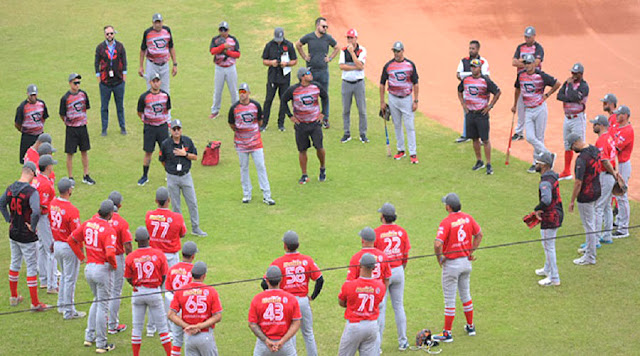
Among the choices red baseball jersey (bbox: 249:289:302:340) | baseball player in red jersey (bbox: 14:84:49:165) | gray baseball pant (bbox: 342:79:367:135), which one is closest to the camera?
red baseball jersey (bbox: 249:289:302:340)

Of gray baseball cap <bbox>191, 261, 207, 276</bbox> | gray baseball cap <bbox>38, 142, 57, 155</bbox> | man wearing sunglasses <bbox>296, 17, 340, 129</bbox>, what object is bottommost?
gray baseball cap <bbox>191, 261, 207, 276</bbox>

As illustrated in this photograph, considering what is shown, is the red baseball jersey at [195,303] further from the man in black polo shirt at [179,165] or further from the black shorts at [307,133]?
the black shorts at [307,133]

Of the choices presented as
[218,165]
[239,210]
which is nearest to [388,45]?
[218,165]

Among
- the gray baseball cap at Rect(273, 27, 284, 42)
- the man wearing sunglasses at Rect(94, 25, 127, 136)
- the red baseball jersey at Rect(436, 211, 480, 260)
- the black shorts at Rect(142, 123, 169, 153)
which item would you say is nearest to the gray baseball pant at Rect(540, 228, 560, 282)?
the red baseball jersey at Rect(436, 211, 480, 260)

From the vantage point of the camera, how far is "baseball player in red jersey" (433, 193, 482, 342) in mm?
11195

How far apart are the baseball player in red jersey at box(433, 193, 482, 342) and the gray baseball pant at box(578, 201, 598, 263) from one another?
9.74 feet

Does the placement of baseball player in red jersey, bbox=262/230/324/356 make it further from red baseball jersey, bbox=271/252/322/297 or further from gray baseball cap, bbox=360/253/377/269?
gray baseball cap, bbox=360/253/377/269

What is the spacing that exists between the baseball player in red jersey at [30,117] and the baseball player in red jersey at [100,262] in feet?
Answer: 19.3

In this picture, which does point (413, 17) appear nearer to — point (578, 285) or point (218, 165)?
point (218, 165)

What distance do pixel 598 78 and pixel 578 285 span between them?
1147 centimetres

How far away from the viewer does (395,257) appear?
10992mm

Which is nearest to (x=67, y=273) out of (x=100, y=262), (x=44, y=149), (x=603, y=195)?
(x=100, y=262)

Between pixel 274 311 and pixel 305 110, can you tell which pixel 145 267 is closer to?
pixel 274 311

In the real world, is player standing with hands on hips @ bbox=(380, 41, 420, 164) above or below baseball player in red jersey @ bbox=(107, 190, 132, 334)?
above
